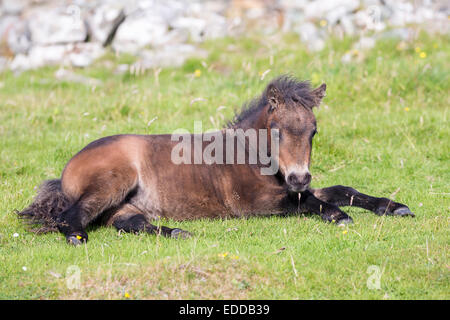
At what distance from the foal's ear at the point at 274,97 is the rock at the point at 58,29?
9631mm

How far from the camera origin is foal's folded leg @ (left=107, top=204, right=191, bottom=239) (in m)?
6.17

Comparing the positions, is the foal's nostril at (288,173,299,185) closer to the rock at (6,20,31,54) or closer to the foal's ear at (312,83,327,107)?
the foal's ear at (312,83,327,107)

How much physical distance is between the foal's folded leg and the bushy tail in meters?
0.59

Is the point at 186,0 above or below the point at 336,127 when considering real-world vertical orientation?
above

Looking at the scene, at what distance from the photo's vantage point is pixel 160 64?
1339cm

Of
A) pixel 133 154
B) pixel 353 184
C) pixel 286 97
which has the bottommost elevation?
pixel 353 184

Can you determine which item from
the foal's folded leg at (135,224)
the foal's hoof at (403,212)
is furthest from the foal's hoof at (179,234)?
the foal's hoof at (403,212)

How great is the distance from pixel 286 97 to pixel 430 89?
5.44 metres

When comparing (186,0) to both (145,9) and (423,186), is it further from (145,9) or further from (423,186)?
(423,186)

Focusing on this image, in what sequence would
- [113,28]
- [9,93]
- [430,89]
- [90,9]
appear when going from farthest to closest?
[90,9] → [113,28] → [9,93] → [430,89]

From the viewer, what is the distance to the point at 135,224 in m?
6.56

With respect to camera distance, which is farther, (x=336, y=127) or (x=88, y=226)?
(x=336, y=127)

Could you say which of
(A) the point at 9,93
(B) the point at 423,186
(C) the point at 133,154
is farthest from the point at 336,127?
(A) the point at 9,93

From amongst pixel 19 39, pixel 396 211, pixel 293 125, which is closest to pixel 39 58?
pixel 19 39
